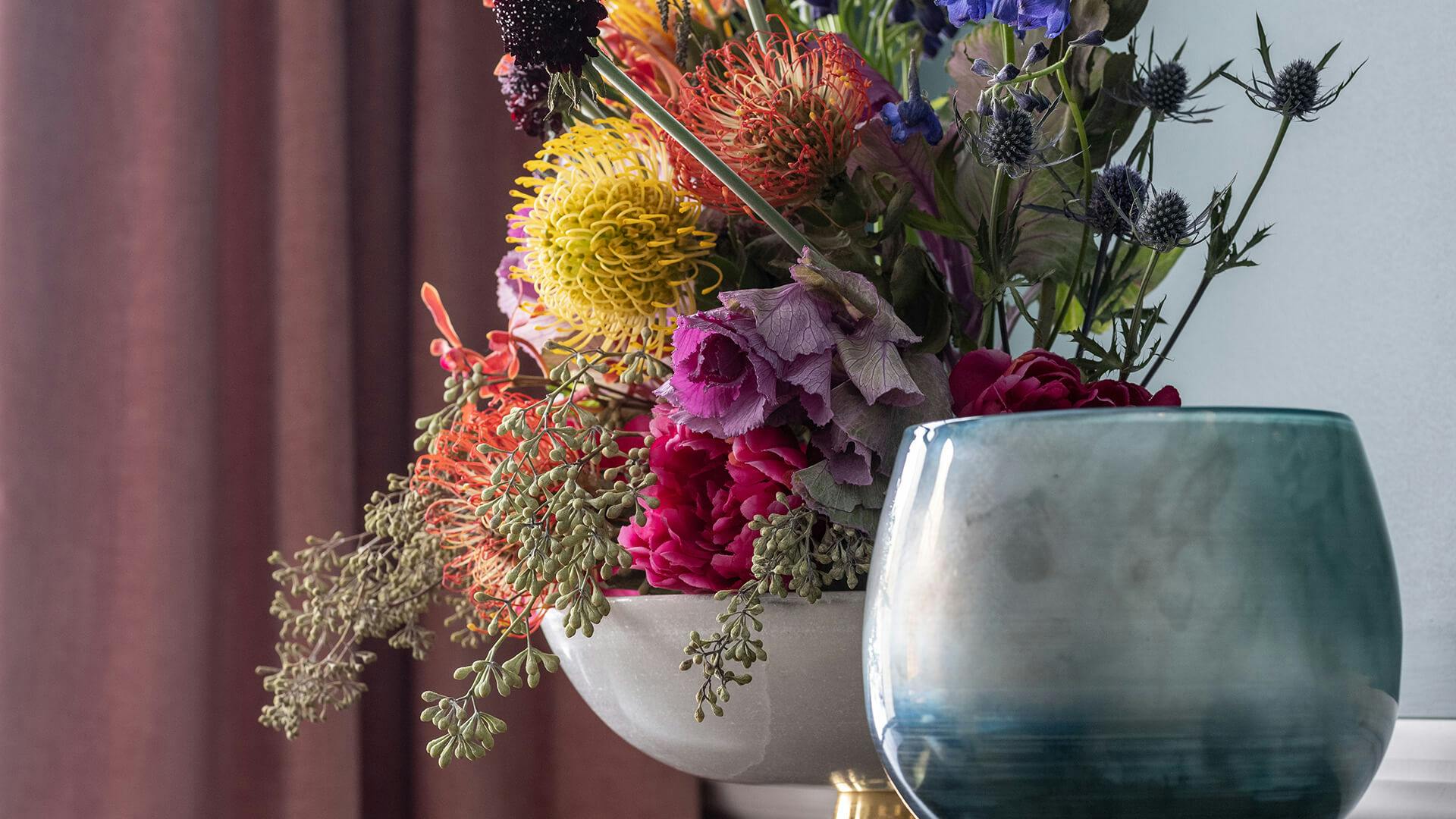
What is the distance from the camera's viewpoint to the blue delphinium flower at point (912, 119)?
0.46 metres

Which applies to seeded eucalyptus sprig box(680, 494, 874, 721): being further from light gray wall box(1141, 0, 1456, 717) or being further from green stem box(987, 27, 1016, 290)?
light gray wall box(1141, 0, 1456, 717)

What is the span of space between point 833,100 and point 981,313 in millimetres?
121

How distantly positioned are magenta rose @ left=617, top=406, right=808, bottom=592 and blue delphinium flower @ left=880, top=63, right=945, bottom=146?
0.47ft

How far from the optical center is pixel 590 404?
531 millimetres

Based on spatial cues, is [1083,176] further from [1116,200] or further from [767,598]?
[767,598]

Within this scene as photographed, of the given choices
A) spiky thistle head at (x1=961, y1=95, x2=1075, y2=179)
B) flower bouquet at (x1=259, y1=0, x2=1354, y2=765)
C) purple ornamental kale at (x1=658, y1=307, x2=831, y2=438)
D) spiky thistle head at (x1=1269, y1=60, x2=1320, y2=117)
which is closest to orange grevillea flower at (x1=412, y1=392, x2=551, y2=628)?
flower bouquet at (x1=259, y1=0, x2=1354, y2=765)

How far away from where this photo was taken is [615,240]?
0.48 meters

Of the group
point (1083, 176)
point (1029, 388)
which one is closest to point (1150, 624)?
point (1029, 388)

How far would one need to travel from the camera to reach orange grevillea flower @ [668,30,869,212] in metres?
0.47

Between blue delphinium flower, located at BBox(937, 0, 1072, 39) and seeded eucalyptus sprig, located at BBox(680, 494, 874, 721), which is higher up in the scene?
blue delphinium flower, located at BBox(937, 0, 1072, 39)

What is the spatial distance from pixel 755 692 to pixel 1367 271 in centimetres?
46

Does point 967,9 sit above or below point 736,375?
above

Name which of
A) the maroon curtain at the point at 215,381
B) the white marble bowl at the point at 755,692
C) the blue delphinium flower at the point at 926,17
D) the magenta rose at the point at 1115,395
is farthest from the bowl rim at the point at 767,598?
the maroon curtain at the point at 215,381

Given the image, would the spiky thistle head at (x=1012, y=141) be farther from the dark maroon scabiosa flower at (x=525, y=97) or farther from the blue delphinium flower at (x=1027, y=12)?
the dark maroon scabiosa flower at (x=525, y=97)
